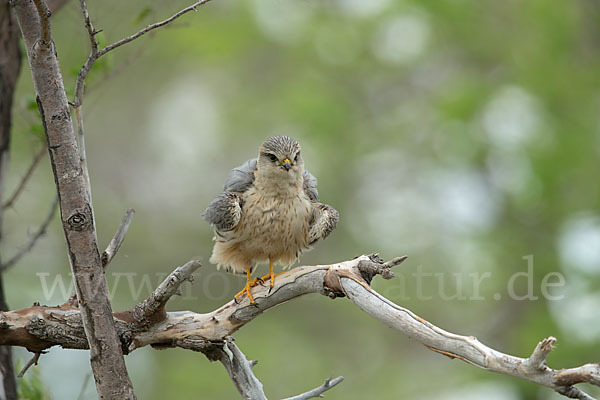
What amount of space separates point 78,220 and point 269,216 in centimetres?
141

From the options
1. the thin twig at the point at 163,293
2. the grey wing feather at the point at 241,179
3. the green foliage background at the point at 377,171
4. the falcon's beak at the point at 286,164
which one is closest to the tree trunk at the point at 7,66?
the thin twig at the point at 163,293

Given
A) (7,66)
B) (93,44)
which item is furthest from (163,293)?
(7,66)

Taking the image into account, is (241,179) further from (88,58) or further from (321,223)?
(88,58)

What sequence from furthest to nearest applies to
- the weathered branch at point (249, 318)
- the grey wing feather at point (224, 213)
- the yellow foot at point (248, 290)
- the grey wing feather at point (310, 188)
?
1. the grey wing feather at point (310, 188)
2. the grey wing feather at point (224, 213)
3. the yellow foot at point (248, 290)
4. the weathered branch at point (249, 318)

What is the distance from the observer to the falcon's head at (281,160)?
3.71 meters

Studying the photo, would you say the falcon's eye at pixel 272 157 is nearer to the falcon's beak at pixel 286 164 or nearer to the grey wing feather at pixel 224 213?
the falcon's beak at pixel 286 164

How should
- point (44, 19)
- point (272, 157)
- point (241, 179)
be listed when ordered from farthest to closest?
point (241, 179)
point (272, 157)
point (44, 19)

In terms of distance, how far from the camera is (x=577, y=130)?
26.3ft

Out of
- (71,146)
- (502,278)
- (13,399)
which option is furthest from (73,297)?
(502,278)

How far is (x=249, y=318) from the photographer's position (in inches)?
116

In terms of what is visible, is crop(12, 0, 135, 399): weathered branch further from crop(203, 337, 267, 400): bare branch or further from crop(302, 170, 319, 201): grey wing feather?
crop(302, 170, 319, 201): grey wing feather

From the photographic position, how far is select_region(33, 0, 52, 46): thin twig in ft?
6.70

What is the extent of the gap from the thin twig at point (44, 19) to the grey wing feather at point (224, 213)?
1523 mm

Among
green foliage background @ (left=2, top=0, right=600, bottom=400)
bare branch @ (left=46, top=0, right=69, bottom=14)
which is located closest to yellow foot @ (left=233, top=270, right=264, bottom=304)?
bare branch @ (left=46, top=0, right=69, bottom=14)
